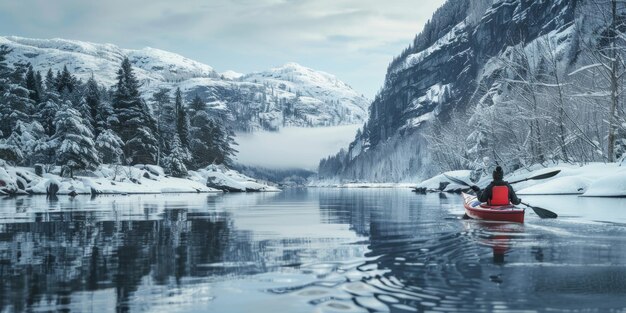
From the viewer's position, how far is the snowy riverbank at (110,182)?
1757 inches

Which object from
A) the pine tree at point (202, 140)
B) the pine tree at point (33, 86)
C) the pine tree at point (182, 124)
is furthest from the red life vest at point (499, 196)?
the pine tree at point (202, 140)

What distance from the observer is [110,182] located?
161ft

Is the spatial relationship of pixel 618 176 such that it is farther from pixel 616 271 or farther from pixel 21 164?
pixel 21 164

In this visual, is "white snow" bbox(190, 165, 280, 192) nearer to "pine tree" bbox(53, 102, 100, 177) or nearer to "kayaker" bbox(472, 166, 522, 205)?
"pine tree" bbox(53, 102, 100, 177)

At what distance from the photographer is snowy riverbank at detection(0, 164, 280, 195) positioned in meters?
44.6

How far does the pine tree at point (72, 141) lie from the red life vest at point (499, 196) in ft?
133

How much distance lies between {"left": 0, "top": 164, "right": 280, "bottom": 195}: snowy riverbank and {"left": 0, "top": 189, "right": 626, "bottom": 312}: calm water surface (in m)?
34.5

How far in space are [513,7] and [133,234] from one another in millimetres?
182208

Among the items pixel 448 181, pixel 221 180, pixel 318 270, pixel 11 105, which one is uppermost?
pixel 11 105

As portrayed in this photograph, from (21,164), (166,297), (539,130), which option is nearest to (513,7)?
(539,130)

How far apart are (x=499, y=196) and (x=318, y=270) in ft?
30.4

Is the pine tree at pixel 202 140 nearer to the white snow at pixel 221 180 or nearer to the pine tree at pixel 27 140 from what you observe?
the white snow at pixel 221 180

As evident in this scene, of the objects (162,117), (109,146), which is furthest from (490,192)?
(162,117)

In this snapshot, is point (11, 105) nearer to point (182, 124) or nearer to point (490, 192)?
point (182, 124)
